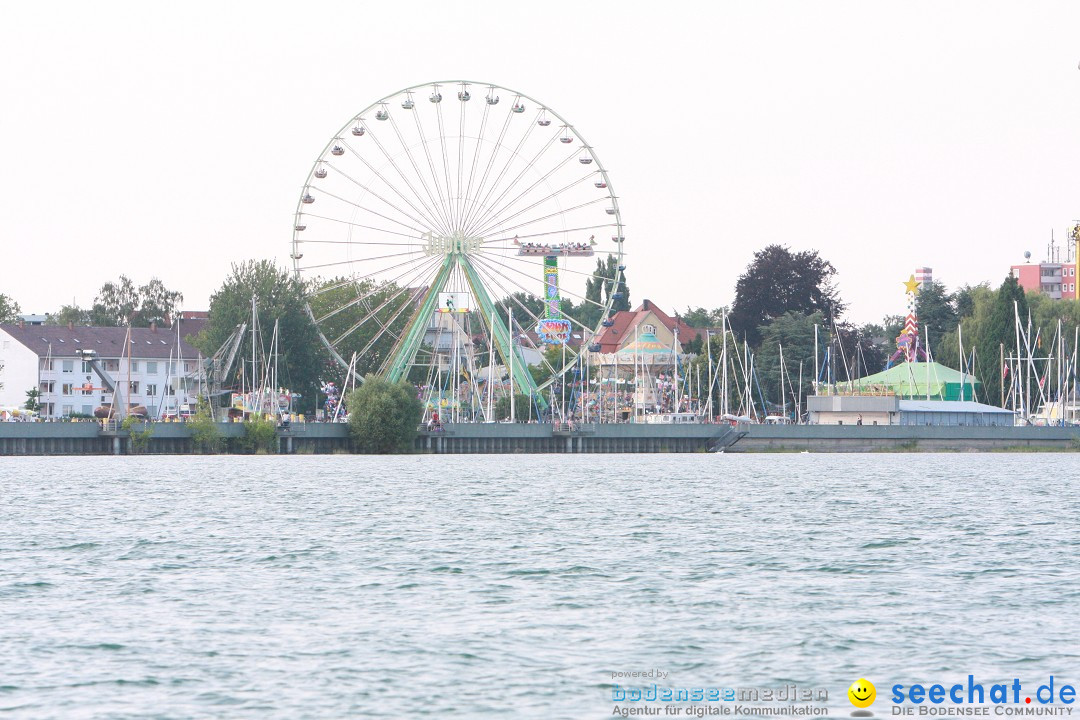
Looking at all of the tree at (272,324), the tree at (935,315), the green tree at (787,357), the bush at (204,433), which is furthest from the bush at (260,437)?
the tree at (935,315)

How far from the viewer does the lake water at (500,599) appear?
2023 centimetres

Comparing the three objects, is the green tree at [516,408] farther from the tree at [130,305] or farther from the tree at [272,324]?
the tree at [130,305]

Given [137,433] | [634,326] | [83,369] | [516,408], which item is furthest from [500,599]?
[634,326]

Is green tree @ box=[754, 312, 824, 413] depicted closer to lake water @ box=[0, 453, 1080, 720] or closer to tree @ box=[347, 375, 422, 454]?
tree @ box=[347, 375, 422, 454]

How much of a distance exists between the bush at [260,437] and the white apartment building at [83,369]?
2805 cm

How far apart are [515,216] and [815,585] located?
58541mm

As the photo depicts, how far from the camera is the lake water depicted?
20234mm

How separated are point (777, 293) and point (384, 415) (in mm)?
52116

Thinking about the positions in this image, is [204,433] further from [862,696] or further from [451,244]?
[862,696]

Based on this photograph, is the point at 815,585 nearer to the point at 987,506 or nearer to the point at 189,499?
the point at 987,506

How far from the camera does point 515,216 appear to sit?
284 feet

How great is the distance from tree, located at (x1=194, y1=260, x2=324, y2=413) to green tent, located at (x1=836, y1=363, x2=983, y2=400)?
4008cm

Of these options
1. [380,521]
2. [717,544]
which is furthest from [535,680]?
[380,521]

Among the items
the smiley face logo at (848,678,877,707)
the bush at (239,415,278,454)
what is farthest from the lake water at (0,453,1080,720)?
the bush at (239,415,278,454)
